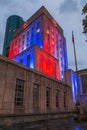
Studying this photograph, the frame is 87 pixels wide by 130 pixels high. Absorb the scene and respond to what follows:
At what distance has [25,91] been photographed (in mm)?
18672

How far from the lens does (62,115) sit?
26047mm

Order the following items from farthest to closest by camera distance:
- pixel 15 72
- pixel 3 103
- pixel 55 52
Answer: pixel 55 52 → pixel 15 72 → pixel 3 103

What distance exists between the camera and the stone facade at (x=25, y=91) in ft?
51.4

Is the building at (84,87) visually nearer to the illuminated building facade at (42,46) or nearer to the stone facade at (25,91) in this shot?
the illuminated building facade at (42,46)

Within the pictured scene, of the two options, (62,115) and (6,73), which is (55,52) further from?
(6,73)

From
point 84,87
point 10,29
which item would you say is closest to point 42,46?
point 84,87

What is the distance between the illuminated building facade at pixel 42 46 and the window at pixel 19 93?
1852 cm

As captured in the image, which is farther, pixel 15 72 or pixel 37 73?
pixel 37 73

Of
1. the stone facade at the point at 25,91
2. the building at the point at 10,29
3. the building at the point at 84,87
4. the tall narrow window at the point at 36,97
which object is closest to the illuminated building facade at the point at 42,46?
the building at the point at 84,87

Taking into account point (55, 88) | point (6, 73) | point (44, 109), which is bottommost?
point (44, 109)

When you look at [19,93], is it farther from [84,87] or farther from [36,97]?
[84,87]

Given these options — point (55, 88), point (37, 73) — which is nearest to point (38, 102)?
point (37, 73)

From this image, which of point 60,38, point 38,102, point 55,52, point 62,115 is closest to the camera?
point 38,102

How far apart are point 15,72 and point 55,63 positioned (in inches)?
1077
